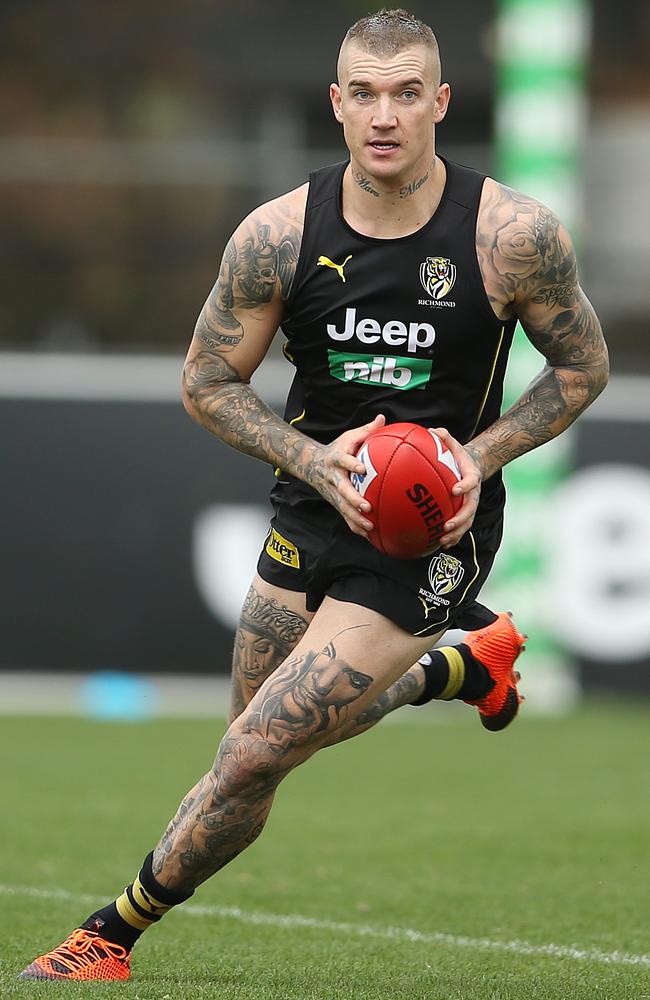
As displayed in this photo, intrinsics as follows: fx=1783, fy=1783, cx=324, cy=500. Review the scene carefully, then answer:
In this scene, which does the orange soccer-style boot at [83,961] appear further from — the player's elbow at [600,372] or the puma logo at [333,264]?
the player's elbow at [600,372]

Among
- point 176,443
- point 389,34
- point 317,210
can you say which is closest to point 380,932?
point 317,210

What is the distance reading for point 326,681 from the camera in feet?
16.7

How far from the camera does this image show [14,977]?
5.32 m

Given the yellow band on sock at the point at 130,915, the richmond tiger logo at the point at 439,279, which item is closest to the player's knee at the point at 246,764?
the yellow band on sock at the point at 130,915

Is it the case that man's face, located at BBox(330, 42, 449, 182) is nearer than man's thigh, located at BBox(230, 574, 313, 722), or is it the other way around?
man's face, located at BBox(330, 42, 449, 182)

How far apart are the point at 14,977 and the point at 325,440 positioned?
6.12ft

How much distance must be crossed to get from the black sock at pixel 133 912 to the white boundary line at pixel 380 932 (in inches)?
42.2

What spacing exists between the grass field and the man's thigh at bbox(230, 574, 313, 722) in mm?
912

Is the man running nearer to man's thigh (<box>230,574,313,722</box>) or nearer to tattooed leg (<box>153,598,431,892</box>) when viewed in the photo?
tattooed leg (<box>153,598,431,892</box>)

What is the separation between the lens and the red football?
16.3ft

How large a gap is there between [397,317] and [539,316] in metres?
0.44

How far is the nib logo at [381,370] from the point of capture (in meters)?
5.29

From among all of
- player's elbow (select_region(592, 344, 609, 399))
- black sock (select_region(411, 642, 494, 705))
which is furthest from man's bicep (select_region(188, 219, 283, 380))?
black sock (select_region(411, 642, 494, 705))

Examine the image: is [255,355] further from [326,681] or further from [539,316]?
[326,681]
